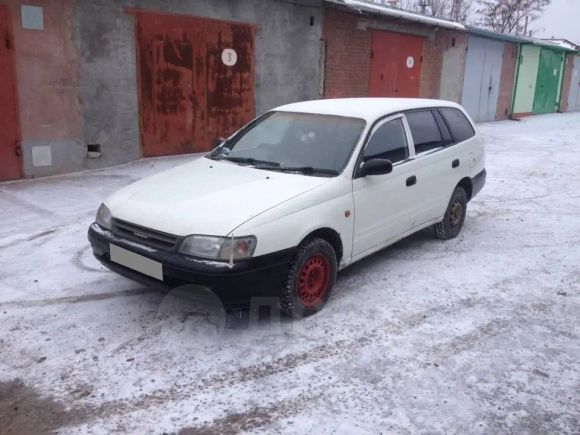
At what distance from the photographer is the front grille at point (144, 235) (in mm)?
3654

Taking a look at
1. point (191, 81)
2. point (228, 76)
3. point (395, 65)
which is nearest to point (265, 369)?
point (191, 81)

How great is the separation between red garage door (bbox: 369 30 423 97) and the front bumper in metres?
12.0

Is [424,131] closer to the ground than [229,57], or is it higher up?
closer to the ground

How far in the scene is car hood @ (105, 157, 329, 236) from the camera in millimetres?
3625

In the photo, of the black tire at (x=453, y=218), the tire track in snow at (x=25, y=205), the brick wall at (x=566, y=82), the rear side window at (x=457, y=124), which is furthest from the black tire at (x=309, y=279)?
the brick wall at (x=566, y=82)

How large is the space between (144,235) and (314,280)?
1278mm

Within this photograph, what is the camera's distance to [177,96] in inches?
398

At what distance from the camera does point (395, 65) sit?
15.7 m

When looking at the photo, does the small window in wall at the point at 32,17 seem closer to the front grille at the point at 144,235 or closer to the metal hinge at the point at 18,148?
the metal hinge at the point at 18,148

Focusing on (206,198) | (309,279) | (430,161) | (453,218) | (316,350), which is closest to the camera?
(316,350)

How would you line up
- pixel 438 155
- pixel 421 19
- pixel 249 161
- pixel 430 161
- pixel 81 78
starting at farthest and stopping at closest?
pixel 421 19, pixel 81 78, pixel 438 155, pixel 430 161, pixel 249 161

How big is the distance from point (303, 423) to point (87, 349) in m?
1.57

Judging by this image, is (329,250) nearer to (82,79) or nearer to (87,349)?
(87,349)

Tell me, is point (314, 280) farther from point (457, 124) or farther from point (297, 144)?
point (457, 124)
